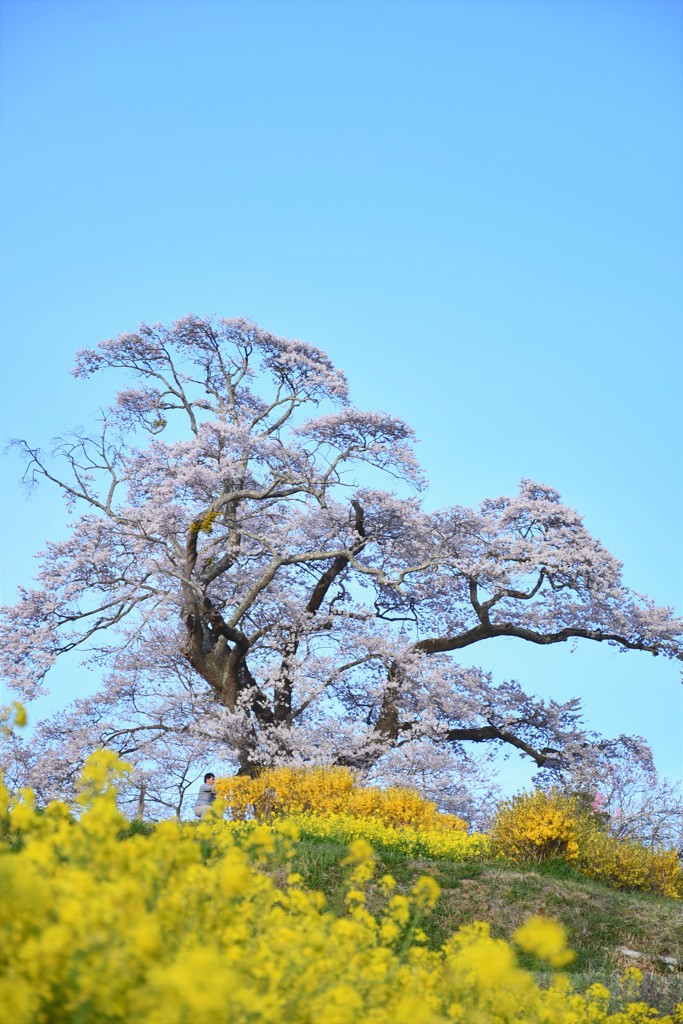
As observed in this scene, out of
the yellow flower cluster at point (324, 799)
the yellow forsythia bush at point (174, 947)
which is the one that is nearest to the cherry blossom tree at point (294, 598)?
the yellow flower cluster at point (324, 799)

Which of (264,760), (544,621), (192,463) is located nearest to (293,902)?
(264,760)

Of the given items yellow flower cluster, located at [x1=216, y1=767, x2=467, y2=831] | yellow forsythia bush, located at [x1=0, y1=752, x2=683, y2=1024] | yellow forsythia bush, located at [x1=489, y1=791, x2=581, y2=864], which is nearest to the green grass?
yellow forsythia bush, located at [x1=489, y1=791, x2=581, y2=864]

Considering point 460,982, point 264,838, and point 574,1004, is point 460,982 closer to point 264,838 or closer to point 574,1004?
point 264,838

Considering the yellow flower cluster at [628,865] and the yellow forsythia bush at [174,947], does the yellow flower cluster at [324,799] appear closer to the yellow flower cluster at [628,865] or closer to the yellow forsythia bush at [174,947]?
the yellow flower cluster at [628,865]

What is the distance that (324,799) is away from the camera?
46.0 feet

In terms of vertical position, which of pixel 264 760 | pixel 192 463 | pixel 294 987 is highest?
pixel 192 463

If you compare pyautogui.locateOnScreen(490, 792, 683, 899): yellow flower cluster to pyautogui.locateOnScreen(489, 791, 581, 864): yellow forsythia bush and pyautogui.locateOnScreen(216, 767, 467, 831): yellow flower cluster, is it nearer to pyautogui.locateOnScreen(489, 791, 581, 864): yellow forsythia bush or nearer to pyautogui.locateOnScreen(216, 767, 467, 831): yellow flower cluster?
pyautogui.locateOnScreen(489, 791, 581, 864): yellow forsythia bush

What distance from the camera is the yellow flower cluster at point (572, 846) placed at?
12508 mm

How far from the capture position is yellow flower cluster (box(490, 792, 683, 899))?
41.0 feet

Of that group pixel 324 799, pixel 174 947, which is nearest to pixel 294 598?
pixel 324 799

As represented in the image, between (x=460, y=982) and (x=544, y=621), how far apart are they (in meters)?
16.4

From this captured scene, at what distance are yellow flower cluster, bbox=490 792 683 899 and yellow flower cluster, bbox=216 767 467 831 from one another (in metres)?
1.29

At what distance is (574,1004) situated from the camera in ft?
17.3

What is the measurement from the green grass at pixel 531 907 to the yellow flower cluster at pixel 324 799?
2.42m
